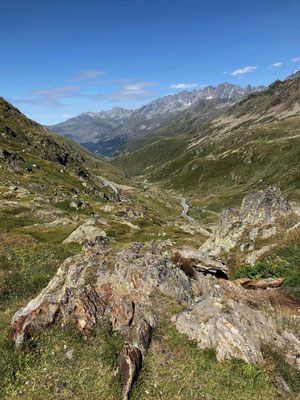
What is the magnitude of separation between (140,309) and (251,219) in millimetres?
24072

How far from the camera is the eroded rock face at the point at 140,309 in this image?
1241 centimetres

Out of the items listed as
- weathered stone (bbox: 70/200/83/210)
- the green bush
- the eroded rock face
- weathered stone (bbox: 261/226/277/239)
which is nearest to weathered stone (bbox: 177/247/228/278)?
the green bush

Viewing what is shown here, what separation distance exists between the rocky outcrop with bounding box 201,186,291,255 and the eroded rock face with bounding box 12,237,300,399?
13.9 metres

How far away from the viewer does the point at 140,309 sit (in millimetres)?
14203

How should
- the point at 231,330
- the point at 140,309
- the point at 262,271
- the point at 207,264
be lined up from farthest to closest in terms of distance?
the point at 207,264 → the point at 262,271 → the point at 140,309 → the point at 231,330

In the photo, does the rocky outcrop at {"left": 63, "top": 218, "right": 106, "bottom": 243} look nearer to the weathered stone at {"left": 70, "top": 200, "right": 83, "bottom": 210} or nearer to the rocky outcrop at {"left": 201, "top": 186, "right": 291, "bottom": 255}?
the rocky outcrop at {"left": 201, "top": 186, "right": 291, "bottom": 255}

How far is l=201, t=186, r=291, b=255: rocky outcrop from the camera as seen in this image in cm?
3083

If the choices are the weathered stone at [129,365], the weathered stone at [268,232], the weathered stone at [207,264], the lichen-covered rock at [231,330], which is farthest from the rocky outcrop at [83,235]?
the weathered stone at [129,365]

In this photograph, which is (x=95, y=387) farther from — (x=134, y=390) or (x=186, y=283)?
(x=186, y=283)

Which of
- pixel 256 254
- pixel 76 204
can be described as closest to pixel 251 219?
pixel 256 254

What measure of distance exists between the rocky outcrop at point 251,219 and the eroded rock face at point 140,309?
13881mm

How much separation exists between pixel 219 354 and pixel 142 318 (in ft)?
15.1

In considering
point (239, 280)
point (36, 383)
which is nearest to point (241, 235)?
point (239, 280)

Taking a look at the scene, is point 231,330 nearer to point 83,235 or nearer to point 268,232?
point 268,232
